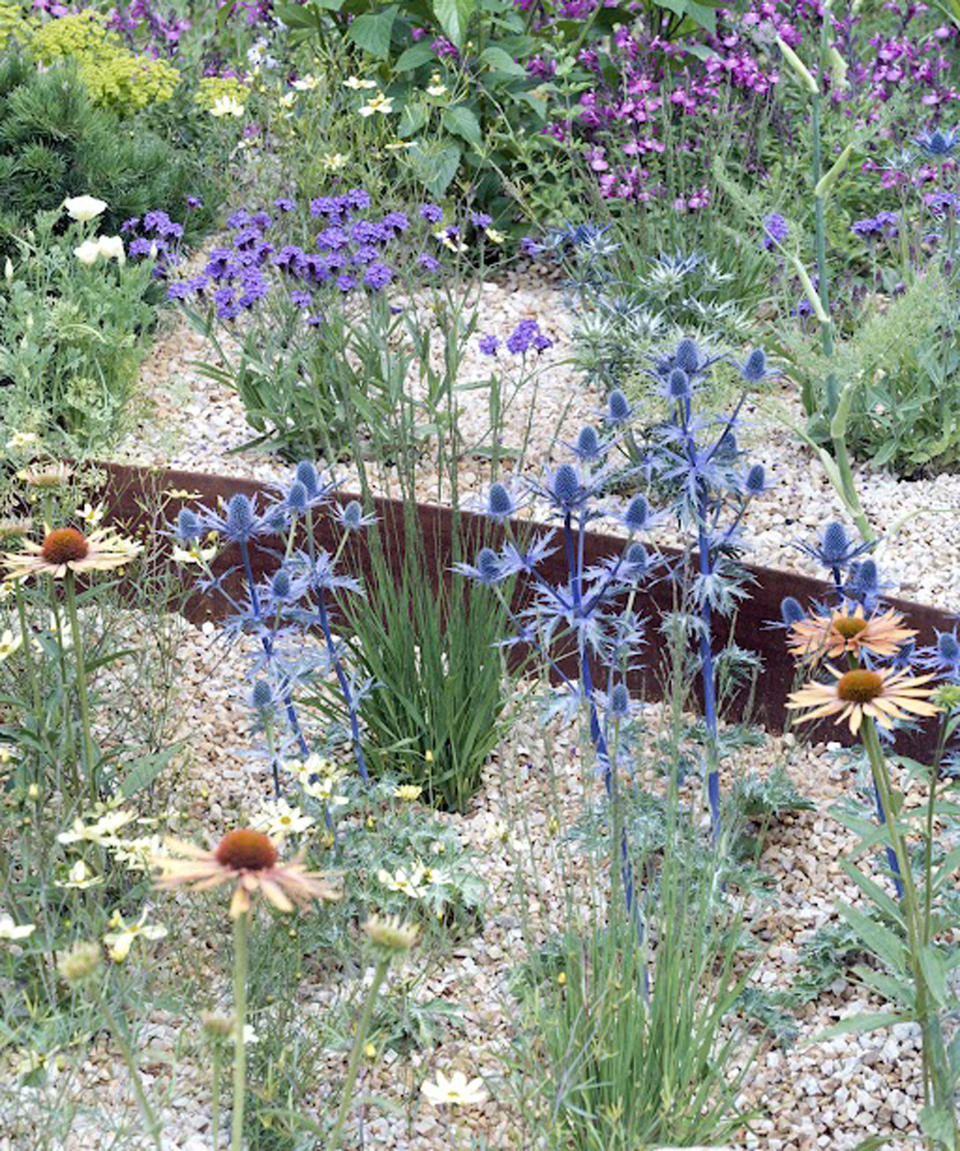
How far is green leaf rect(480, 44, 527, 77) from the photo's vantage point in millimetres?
5289

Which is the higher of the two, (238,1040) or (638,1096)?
(238,1040)

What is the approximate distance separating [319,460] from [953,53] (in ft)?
11.8

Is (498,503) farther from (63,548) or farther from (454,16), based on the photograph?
(454,16)

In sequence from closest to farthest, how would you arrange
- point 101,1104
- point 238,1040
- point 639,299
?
point 238,1040, point 101,1104, point 639,299

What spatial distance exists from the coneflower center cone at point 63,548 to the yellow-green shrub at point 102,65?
3547 mm

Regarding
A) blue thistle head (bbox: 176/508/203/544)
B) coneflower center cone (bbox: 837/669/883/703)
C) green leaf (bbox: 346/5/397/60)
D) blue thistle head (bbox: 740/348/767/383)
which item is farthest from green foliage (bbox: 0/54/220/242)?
coneflower center cone (bbox: 837/669/883/703)

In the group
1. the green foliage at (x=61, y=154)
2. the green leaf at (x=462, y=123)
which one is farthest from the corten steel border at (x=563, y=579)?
the green leaf at (x=462, y=123)

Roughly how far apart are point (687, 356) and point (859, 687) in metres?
1.04

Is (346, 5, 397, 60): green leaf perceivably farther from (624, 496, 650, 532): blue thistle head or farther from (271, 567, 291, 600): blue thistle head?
(624, 496, 650, 532): blue thistle head

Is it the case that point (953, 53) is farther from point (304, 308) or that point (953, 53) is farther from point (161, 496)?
point (161, 496)

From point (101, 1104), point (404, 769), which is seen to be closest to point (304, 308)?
point (404, 769)

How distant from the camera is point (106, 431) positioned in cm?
432

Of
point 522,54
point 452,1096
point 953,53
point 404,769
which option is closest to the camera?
point 452,1096

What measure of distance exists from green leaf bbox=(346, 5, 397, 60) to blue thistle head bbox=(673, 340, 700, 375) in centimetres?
299
